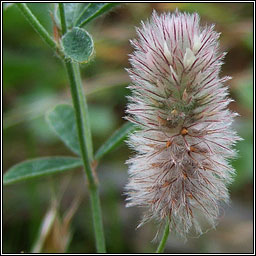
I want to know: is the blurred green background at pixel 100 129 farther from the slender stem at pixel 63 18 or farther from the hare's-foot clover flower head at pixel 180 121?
the hare's-foot clover flower head at pixel 180 121

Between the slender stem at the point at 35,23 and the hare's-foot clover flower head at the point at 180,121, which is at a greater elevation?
the slender stem at the point at 35,23

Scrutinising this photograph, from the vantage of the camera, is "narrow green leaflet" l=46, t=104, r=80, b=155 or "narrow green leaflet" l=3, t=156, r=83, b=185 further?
"narrow green leaflet" l=46, t=104, r=80, b=155

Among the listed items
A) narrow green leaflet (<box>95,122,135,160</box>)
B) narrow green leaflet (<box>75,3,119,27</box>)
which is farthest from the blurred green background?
narrow green leaflet (<box>75,3,119,27</box>)

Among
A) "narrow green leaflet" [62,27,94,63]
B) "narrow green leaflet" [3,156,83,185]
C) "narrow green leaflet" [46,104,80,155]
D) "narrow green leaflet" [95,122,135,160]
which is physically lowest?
"narrow green leaflet" [3,156,83,185]

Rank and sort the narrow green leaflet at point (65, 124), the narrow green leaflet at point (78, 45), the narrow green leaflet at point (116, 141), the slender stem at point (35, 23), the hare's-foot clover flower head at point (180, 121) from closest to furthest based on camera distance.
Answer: the hare's-foot clover flower head at point (180, 121), the narrow green leaflet at point (78, 45), the slender stem at point (35, 23), the narrow green leaflet at point (116, 141), the narrow green leaflet at point (65, 124)

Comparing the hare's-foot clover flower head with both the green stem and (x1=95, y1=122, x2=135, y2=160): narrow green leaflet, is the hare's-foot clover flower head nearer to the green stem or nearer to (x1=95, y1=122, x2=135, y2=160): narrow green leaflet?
the green stem

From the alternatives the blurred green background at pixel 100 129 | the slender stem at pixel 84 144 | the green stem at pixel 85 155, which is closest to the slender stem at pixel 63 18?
the slender stem at pixel 84 144

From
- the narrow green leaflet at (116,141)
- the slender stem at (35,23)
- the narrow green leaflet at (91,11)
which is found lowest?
the narrow green leaflet at (116,141)
